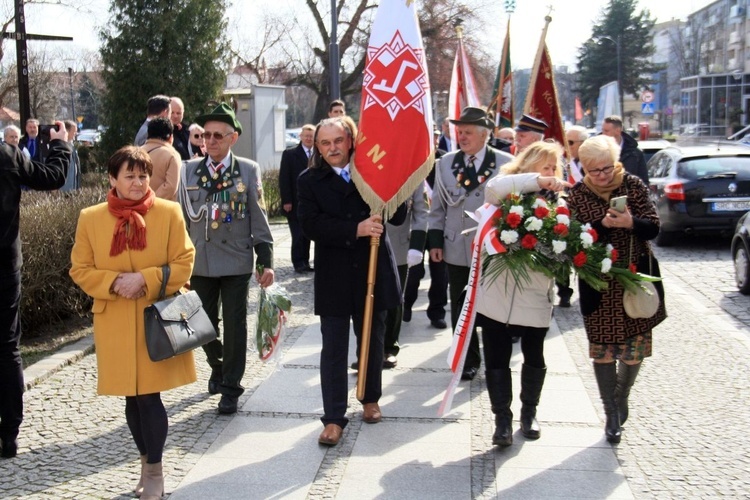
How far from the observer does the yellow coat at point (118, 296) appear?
430 centimetres

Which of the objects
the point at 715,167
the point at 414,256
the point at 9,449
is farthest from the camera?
the point at 715,167

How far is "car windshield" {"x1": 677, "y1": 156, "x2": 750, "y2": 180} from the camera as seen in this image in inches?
543

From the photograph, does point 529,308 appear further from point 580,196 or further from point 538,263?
point 580,196

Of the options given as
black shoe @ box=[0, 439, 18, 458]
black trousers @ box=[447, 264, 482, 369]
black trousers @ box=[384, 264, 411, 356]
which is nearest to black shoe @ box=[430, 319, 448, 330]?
black trousers @ box=[384, 264, 411, 356]

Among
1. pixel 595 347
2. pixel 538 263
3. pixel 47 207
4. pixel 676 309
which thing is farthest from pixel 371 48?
pixel 676 309

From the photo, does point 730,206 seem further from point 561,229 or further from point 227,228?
point 227,228

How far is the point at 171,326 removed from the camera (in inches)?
170

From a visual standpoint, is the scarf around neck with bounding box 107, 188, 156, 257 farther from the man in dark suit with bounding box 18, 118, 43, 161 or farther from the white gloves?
the man in dark suit with bounding box 18, 118, 43, 161

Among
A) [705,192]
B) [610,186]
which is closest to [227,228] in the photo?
[610,186]

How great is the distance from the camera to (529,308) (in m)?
5.06

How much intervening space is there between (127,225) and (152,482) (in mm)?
1279

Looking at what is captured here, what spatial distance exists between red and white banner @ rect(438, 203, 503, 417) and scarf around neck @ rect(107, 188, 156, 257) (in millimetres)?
1912

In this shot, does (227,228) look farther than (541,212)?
Yes

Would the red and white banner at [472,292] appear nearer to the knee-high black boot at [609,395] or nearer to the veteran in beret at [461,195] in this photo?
the knee-high black boot at [609,395]
